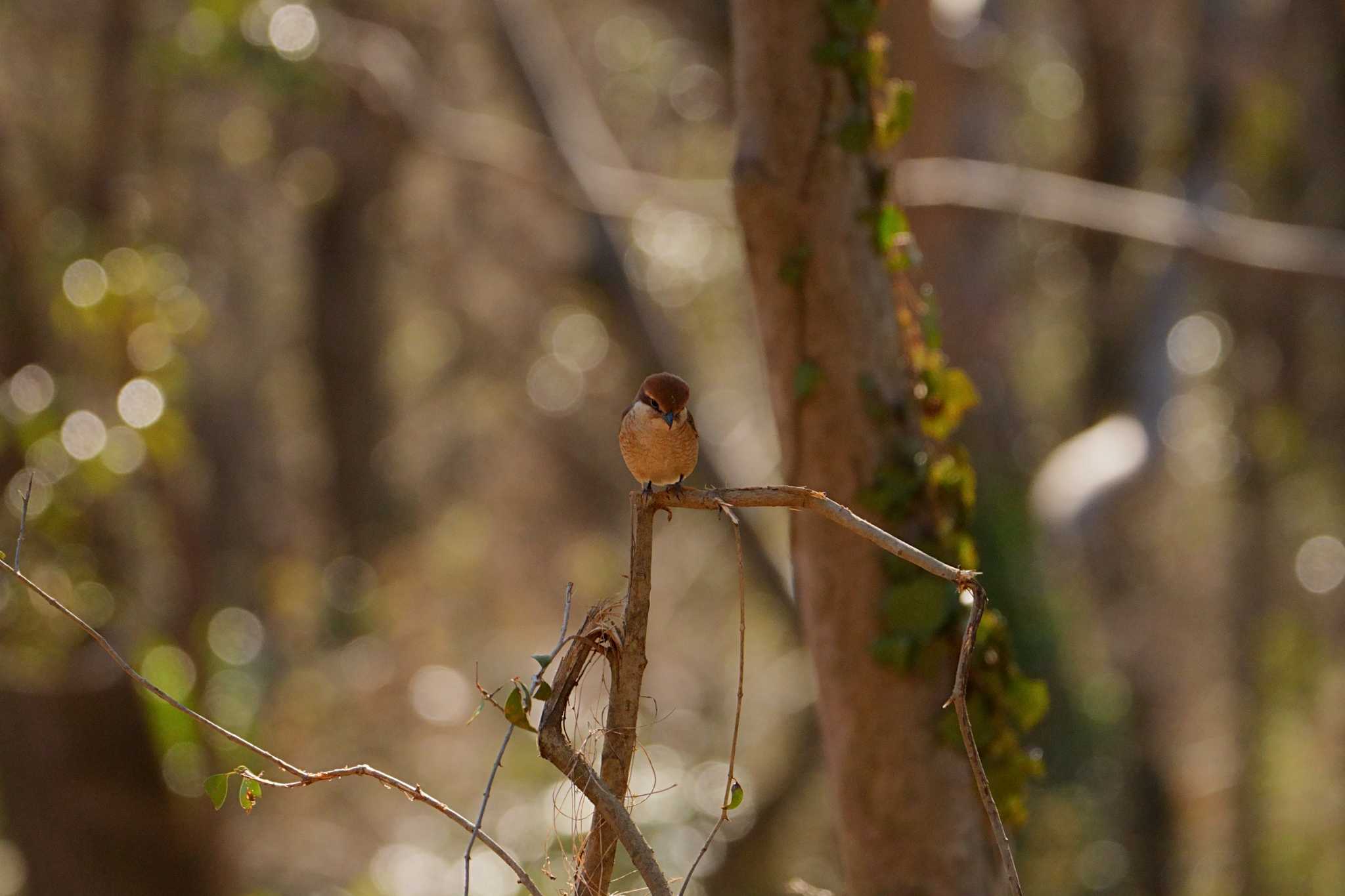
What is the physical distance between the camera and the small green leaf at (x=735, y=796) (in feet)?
6.48

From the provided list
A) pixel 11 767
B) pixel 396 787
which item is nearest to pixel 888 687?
pixel 396 787

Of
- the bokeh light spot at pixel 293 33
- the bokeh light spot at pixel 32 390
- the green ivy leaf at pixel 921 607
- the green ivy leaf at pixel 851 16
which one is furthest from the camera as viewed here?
the bokeh light spot at pixel 293 33

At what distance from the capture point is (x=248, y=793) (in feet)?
6.63

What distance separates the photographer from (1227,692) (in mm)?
12852

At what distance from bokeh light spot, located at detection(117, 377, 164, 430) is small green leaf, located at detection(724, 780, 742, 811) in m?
3.77

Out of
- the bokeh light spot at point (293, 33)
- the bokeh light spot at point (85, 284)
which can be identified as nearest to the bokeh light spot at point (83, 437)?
the bokeh light spot at point (85, 284)

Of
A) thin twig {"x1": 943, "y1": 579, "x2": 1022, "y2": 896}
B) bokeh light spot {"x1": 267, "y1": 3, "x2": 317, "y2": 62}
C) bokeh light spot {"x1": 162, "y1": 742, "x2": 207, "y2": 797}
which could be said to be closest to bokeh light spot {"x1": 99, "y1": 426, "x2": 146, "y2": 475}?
bokeh light spot {"x1": 162, "y1": 742, "x2": 207, "y2": 797}

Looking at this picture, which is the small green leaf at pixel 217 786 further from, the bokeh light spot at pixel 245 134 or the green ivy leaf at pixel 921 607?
the bokeh light spot at pixel 245 134

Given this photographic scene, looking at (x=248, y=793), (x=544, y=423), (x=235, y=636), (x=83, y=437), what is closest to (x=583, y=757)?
(x=248, y=793)

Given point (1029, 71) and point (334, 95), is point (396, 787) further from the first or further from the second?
point (1029, 71)

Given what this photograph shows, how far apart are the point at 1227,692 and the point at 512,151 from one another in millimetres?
8876

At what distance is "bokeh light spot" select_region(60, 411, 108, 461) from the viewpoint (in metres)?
5.09

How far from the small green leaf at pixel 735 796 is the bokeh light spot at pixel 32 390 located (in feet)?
13.9

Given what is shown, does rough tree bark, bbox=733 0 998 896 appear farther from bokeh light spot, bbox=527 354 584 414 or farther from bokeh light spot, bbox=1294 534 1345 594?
bokeh light spot, bbox=1294 534 1345 594
